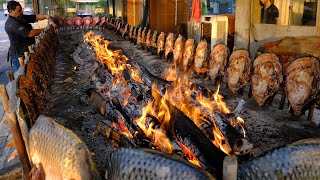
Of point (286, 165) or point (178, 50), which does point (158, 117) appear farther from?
point (178, 50)

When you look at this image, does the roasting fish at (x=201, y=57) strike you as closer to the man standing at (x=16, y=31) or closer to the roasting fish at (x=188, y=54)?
the roasting fish at (x=188, y=54)

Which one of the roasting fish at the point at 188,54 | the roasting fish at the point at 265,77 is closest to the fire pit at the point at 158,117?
the roasting fish at the point at 265,77

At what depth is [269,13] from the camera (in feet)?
30.9

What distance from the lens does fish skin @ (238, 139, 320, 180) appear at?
2.10 metres

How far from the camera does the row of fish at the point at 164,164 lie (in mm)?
2057

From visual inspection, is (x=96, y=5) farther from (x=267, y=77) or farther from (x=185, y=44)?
(x=267, y=77)

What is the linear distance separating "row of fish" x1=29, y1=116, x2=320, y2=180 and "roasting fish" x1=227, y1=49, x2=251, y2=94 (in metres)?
3.14

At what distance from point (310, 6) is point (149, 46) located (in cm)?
509

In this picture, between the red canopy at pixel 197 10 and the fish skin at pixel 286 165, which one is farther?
the red canopy at pixel 197 10

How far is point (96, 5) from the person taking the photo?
27.9 m

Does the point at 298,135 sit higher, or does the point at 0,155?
the point at 298,135

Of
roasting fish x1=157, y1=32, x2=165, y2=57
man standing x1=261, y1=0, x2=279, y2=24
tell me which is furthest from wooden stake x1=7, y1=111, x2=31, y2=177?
man standing x1=261, y1=0, x2=279, y2=24

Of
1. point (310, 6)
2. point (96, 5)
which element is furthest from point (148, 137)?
point (96, 5)

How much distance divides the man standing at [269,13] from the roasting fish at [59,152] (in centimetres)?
835
